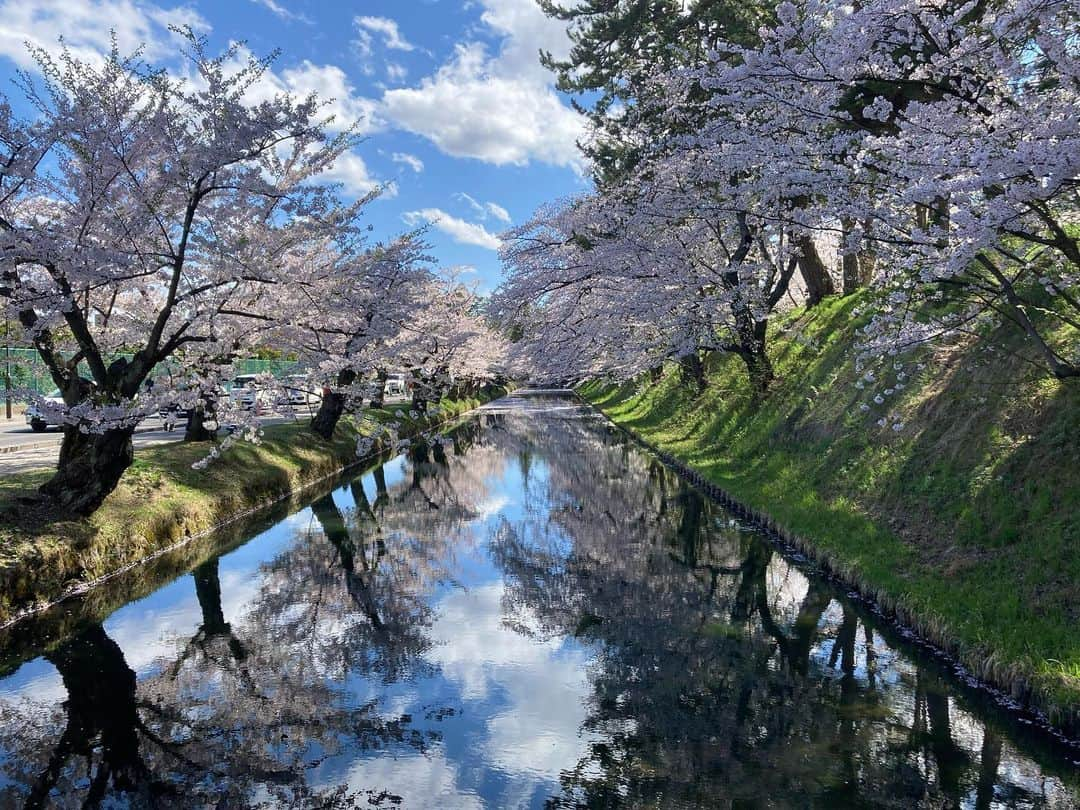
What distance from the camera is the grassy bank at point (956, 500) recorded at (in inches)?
257

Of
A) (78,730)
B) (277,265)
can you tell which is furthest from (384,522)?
(78,730)

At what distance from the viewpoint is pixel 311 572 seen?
11.6 m

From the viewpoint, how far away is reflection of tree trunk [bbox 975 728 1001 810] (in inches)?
203

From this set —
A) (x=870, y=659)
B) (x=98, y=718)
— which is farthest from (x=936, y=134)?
(x=98, y=718)

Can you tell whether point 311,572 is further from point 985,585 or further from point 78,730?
point 985,585

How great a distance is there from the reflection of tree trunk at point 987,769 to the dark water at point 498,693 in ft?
0.07

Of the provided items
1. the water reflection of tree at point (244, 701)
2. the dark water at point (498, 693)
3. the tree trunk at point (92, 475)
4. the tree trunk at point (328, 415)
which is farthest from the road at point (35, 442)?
the water reflection of tree at point (244, 701)

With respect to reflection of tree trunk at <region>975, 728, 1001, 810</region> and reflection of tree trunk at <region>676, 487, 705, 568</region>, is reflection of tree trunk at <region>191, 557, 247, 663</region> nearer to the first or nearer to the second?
reflection of tree trunk at <region>676, 487, 705, 568</region>

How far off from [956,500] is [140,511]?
486 inches

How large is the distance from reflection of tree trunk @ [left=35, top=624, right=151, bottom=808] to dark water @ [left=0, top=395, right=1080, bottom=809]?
28 mm

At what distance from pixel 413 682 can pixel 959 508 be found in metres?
6.95

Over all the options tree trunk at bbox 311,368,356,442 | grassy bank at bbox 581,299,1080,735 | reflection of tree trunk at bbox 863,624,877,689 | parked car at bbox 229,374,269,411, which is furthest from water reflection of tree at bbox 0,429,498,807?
tree trunk at bbox 311,368,356,442

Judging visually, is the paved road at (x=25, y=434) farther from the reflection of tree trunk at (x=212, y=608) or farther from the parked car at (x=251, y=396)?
the reflection of tree trunk at (x=212, y=608)

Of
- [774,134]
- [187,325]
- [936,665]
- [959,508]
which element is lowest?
[936,665]
